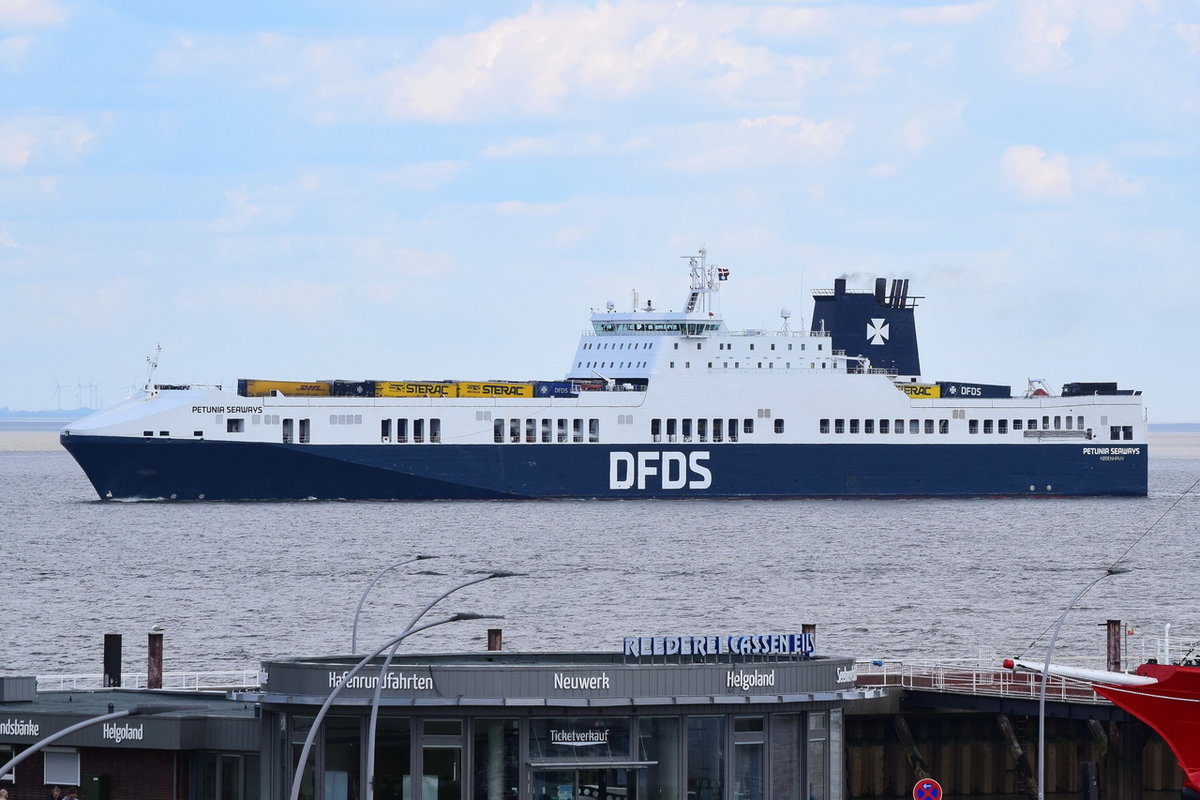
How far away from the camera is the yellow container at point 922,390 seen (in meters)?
90.6

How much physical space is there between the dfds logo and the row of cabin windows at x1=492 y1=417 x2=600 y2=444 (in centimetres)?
185

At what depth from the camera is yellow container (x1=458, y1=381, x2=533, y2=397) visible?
8288cm

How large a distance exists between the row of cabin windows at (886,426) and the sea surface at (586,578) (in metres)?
3.51

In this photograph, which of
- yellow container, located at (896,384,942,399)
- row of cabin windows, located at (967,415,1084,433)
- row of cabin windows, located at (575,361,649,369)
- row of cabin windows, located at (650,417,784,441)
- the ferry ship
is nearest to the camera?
the ferry ship

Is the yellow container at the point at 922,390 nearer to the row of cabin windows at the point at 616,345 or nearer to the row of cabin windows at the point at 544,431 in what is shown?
the row of cabin windows at the point at 616,345

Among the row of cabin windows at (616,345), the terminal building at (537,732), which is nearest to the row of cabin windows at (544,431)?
the row of cabin windows at (616,345)

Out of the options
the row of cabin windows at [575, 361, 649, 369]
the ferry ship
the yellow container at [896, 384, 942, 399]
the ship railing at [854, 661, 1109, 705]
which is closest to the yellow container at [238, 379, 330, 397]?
the ferry ship

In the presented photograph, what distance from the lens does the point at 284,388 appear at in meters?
80.7

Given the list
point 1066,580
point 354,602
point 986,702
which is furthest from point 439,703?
point 1066,580

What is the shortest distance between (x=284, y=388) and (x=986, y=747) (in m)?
53.0

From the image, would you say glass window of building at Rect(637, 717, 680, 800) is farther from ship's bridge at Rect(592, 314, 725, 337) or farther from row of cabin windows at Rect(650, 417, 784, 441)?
ship's bridge at Rect(592, 314, 725, 337)

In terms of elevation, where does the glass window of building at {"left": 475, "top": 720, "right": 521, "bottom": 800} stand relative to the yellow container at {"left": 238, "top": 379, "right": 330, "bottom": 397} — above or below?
below

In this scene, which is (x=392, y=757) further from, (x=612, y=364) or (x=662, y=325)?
(x=612, y=364)

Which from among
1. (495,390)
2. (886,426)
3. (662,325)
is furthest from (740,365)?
(495,390)
